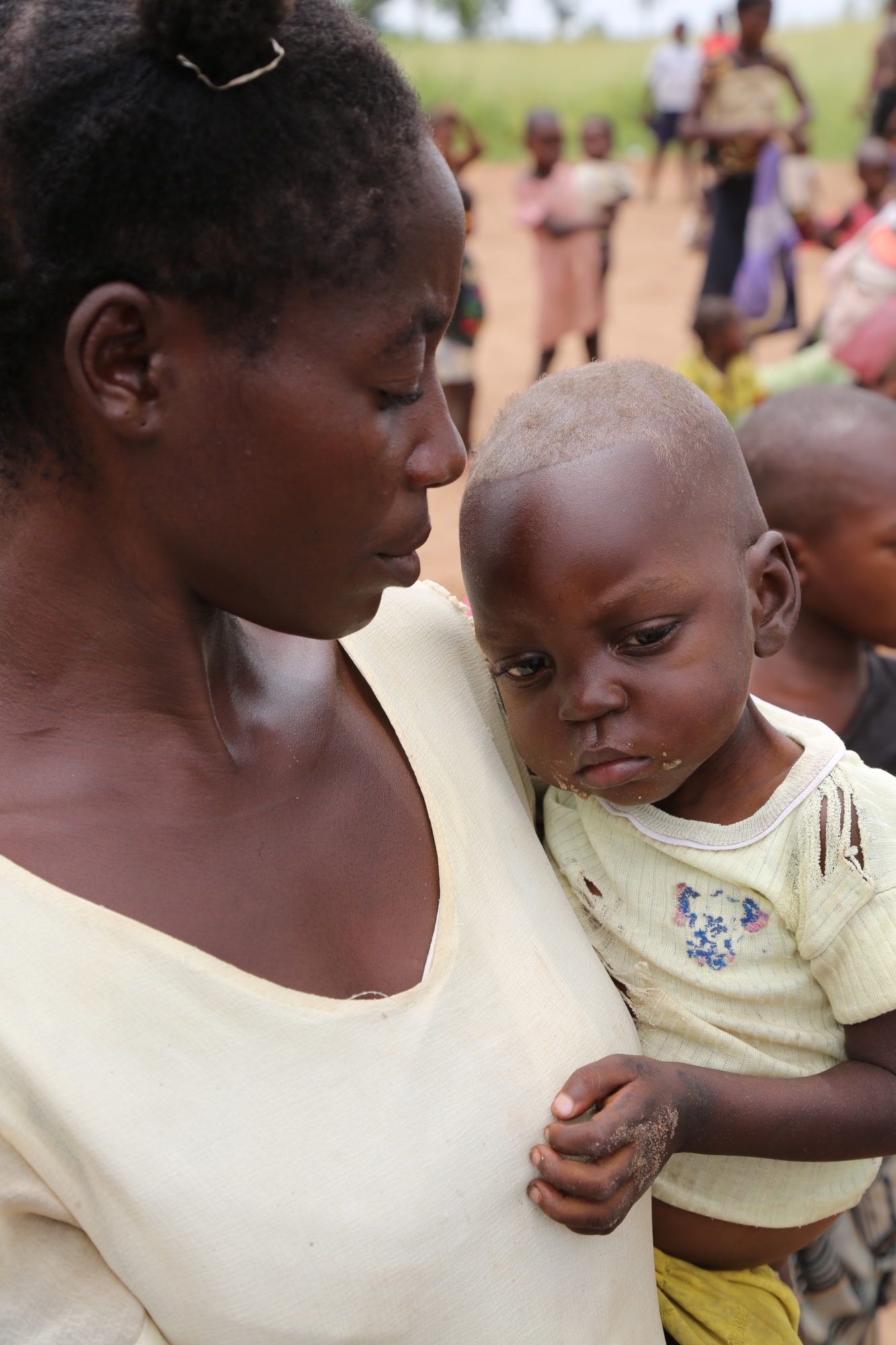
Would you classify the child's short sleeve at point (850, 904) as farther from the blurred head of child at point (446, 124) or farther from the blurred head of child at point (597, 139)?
the blurred head of child at point (597, 139)

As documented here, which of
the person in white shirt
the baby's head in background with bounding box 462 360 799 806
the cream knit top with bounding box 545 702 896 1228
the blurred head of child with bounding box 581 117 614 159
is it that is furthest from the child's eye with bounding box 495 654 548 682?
the person in white shirt

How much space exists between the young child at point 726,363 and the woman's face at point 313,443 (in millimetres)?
5465

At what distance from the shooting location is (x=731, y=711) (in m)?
1.55

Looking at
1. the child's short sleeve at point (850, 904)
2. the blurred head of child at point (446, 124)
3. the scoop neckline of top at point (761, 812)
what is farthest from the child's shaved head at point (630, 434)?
the blurred head of child at point (446, 124)

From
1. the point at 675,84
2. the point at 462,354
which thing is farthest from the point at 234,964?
the point at 675,84

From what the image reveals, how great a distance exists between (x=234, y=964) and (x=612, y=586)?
2.07 ft

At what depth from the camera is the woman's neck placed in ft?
8.42

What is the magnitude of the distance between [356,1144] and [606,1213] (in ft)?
0.99

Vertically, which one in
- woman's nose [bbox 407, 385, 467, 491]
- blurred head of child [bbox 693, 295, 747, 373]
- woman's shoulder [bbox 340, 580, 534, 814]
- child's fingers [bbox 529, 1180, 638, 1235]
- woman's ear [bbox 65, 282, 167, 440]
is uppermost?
woman's ear [bbox 65, 282, 167, 440]

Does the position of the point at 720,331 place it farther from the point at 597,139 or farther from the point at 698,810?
the point at 597,139

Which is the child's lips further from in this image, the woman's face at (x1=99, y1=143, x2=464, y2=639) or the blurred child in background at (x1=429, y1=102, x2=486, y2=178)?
the blurred child in background at (x1=429, y1=102, x2=486, y2=178)

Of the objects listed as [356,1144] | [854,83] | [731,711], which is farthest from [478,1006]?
[854,83]

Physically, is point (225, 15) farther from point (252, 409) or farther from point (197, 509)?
point (197, 509)

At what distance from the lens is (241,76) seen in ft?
3.41
